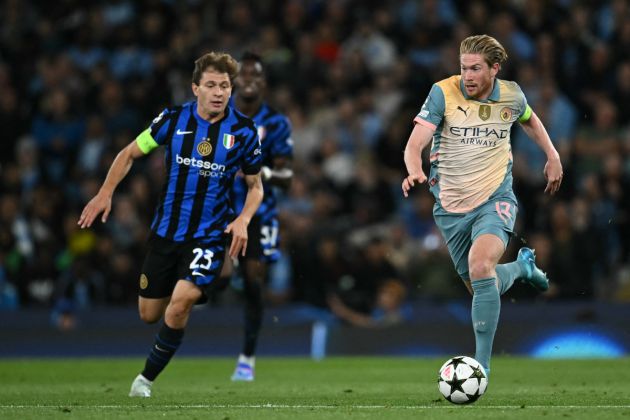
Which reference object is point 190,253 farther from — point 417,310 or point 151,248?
point 417,310

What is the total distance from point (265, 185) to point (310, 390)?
6.80 ft

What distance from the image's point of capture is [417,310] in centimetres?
1323

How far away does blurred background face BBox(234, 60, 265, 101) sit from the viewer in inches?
401

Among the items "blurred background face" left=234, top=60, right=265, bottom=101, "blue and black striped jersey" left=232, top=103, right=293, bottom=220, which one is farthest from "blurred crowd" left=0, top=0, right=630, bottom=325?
"blurred background face" left=234, top=60, right=265, bottom=101

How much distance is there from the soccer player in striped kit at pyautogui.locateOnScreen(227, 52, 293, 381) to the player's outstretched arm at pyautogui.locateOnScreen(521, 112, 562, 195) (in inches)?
105

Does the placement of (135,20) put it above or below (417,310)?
above

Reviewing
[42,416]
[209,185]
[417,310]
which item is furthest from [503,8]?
[42,416]

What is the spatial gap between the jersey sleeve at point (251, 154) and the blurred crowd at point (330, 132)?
5.35m

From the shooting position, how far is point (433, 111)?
25.0ft

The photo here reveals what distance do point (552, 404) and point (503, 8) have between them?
977cm

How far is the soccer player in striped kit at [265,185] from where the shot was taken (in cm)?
1015

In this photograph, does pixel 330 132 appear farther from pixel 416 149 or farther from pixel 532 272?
pixel 416 149

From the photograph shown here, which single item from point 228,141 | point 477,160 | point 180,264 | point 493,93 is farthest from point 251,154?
point 493,93

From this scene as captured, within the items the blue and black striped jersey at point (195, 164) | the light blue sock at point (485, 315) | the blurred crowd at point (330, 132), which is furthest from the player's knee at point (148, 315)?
the blurred crowd at point (330, 132)
